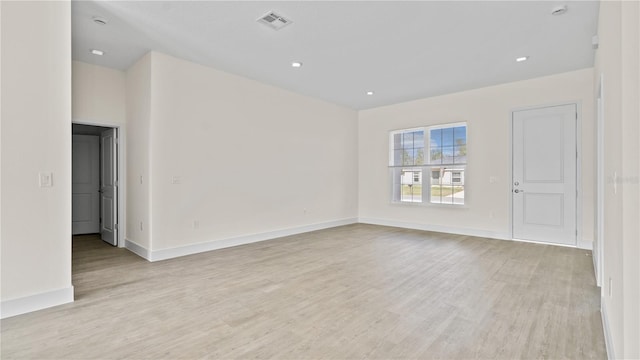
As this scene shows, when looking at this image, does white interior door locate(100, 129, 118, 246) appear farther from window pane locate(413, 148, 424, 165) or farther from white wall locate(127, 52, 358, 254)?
window pane locate(413, 148, 424, 165)

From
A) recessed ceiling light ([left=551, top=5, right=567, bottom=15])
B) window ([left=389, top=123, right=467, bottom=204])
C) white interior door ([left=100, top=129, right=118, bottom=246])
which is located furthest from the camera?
window ([left=389, top=123, right=467, bottom=204])

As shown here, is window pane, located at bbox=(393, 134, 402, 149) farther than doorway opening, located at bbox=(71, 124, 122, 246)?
Yes

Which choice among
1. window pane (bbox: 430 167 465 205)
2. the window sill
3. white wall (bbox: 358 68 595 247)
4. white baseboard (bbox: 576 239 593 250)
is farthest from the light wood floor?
window pane (bbox: 430 167 465 205)

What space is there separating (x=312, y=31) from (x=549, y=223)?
4.88 metres

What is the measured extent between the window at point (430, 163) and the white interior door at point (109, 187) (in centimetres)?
552

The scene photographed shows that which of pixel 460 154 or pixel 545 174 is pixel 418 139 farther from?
pixel 545 174

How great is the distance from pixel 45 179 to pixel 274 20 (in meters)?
2.67

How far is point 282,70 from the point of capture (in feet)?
16.0

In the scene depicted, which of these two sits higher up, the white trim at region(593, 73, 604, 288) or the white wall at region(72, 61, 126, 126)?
the white wall at region(72, 61, 126, 126)

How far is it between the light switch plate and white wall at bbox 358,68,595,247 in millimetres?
6035

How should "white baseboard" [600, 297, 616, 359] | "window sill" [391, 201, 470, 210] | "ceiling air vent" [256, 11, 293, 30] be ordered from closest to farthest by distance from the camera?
"white baseboard" [600, 297, 616, 359], "ceiling air vent" [256, 11, 293, 30], "window sill" [391, 201, 470, 210]

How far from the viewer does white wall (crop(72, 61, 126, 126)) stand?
14.6 feet

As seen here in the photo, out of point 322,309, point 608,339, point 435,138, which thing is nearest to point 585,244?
point 435,138

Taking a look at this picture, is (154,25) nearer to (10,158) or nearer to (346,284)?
(10,158)
